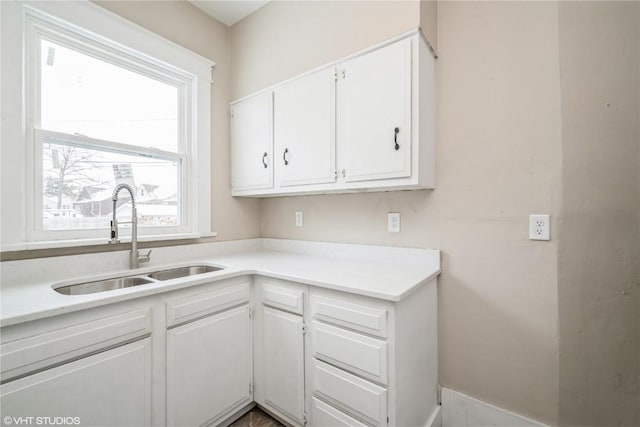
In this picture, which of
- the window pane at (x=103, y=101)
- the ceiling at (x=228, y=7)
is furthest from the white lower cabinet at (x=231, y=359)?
the ceiling at (x=228, y=7)

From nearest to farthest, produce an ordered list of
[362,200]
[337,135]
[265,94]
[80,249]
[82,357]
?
[82,357]
[80,249]
[337,135]
[362,200]
[265,94]

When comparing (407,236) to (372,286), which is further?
(407,236)

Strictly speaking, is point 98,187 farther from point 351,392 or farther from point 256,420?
point 351,392

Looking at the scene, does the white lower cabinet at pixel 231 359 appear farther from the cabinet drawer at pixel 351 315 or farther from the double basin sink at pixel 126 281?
the double basin sink at pixel 126 281

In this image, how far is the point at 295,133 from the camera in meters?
1.93

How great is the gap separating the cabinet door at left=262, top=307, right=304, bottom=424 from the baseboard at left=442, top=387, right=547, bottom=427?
2.75 ft

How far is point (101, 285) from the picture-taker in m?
1.57

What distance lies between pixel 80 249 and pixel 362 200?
173 cm

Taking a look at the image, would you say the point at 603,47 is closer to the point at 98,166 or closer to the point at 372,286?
the point at 372,286

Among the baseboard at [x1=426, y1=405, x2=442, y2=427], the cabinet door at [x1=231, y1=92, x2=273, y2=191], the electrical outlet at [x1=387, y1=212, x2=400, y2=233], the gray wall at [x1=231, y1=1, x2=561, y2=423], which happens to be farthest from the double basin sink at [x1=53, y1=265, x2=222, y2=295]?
the baseboard at [x1=426, y1=405, x2=442, y2=427]

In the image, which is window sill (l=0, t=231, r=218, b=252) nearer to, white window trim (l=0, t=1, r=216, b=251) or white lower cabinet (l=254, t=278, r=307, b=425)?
white window trim (l=0, t=1, r=216, b=251)

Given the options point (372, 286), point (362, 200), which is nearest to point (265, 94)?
point (362, 200)

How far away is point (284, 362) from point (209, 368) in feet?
1.29

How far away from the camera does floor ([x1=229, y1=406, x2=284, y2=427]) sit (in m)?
1.62
